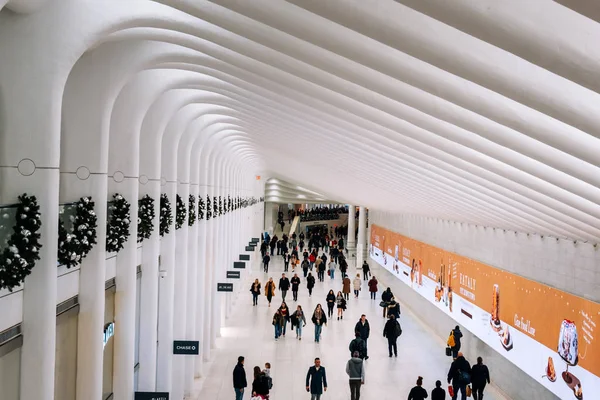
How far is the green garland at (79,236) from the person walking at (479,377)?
7684mm

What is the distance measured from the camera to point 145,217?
9.62m

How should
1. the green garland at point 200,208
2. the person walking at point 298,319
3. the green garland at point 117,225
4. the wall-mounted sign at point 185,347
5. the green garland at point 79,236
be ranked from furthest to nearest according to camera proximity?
the person walking at point 298,319 → the green garland at point 200,208 → the wall-mounted sign at point 185,347 → the green garland at point 117,225 → the green garland at point 79,236

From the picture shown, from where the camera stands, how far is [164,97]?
11031mm

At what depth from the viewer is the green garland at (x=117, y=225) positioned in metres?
7.97

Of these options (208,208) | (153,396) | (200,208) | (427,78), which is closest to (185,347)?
(153,396)

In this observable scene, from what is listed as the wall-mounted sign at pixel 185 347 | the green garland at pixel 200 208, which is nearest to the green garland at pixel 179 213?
the green garland at pixel 200 208

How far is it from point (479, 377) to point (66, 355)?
25.1ft

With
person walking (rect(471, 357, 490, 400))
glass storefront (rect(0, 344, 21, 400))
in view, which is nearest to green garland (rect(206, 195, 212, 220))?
person walking (rect(471, 357, 490, 400))

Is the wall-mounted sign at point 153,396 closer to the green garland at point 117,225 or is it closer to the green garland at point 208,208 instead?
the green garland at point 117,225

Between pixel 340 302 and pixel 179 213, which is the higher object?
pixel 179 213

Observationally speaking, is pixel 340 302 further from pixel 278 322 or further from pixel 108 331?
pixel 108 331

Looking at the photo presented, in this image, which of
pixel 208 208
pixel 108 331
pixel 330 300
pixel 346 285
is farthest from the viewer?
pixel 346 285

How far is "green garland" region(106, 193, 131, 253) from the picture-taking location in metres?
7.97

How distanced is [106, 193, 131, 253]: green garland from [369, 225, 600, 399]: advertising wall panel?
6.58 metres
